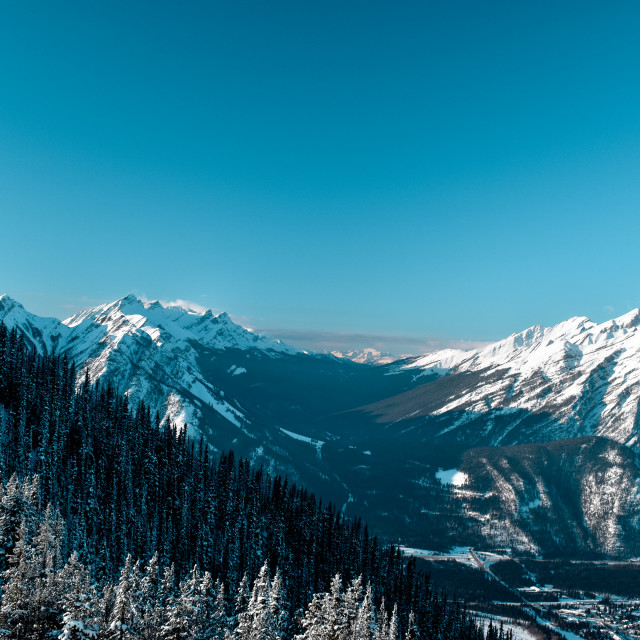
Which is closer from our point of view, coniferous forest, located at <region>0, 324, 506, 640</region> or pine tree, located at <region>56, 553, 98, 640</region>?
pine tree, located at <region>56, 553, 98, 640</region>

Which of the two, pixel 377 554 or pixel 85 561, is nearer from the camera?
pixel 85 561

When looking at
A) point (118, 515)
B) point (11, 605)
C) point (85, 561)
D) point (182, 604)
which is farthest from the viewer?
point (118, 515)

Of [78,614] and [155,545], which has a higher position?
[78,614]

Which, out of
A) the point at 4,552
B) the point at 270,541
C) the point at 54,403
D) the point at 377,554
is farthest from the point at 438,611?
the point at 4,552

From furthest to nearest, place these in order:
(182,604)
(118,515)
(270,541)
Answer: (270,541) → (118,515) → (182,604)

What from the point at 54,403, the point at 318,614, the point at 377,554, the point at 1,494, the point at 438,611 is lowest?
the point at 438,611

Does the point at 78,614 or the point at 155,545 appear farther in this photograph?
the point at 155,545

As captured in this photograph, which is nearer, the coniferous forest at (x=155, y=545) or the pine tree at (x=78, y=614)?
the pine tree at (x=78, y=614)

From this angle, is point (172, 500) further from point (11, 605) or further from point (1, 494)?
point (11, 605)
